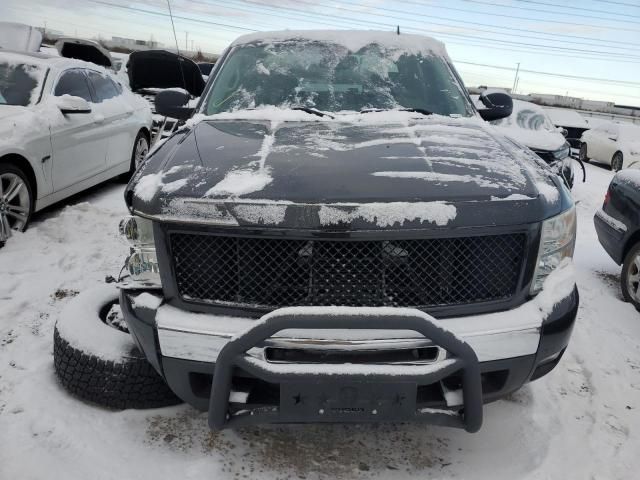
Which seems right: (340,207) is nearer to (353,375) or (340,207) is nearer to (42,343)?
(353,375)

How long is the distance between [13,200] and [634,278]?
541 cm

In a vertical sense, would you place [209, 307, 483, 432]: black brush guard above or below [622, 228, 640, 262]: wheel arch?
above

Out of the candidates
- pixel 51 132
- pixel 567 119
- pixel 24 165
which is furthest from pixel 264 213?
pixel 567 119

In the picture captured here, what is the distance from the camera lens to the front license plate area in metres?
1.88

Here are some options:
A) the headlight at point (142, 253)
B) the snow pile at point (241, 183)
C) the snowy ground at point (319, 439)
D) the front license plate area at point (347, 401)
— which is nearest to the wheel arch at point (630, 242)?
the snowy ground at point (319, 439)

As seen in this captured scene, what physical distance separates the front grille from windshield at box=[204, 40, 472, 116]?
153 cm

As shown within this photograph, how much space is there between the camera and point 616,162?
1430cm

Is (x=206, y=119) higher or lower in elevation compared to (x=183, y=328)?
higher

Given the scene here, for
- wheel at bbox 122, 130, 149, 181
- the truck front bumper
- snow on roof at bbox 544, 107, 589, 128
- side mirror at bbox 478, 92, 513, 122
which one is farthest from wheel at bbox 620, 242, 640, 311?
snow on roof at bbox 544, 107, 589, 128

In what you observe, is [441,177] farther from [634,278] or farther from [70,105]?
[70,105]

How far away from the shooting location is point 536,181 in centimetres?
217

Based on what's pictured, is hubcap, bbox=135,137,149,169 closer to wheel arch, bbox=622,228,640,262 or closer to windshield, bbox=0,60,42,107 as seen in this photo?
windshield, bbox=0,60,42,107

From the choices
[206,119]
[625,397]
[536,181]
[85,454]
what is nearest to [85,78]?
[206,119]

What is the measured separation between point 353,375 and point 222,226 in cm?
70
